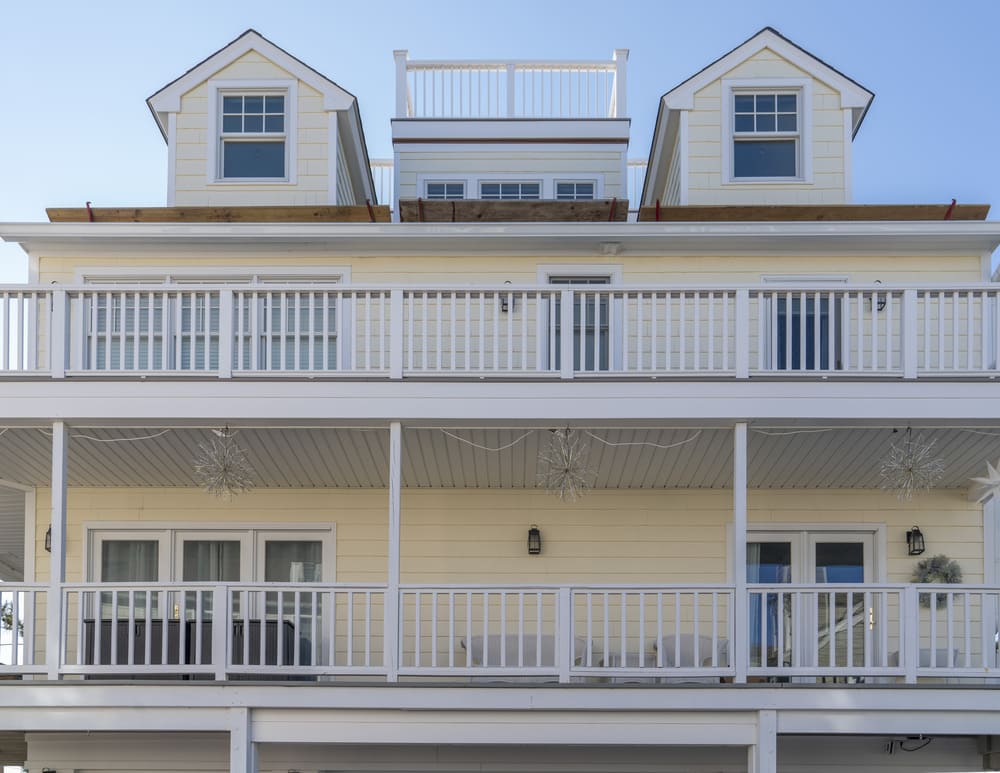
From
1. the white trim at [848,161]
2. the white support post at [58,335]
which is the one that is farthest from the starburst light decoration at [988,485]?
the white support post at [58,335]

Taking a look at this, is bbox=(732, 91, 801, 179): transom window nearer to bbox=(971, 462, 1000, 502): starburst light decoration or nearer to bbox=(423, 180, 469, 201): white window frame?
bbox=(423, 180, 469, 201): white window frame

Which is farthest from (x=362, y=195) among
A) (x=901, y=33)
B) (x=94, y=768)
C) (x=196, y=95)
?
(x=901, y=33)

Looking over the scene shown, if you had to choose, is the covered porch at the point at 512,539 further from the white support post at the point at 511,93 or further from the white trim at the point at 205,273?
the white support post at the point at 511,93

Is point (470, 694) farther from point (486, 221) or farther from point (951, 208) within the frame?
point (951, 208)

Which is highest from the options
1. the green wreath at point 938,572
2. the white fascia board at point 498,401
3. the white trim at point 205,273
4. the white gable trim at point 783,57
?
the white gable trim at point 783,57

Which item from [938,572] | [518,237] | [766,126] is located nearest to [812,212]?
[766,126]

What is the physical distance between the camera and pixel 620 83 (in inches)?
641

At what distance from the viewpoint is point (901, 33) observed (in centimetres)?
2016

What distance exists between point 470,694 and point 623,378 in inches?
115

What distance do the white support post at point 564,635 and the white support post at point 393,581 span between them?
1.31 m

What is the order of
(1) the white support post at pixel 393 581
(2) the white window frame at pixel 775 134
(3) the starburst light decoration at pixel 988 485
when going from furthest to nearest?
(2) the white window frame at pixel 775 134 → (3) the starburst light decoration at pixel 988 485 → (1) the white support post at pixel 393 581

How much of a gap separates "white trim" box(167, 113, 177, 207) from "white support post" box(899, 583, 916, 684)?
8.82m

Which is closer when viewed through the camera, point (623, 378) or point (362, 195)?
point (623, 378)

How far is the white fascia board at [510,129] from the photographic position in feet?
52.6
